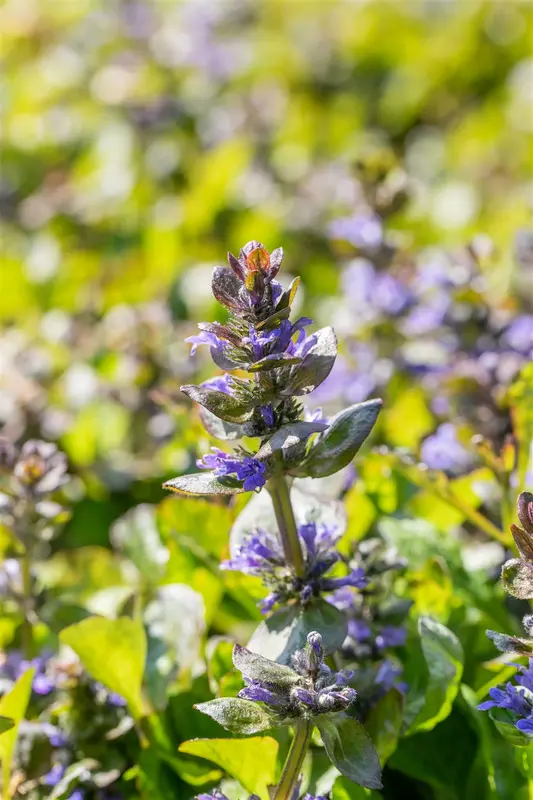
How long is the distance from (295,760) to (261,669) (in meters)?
0.11

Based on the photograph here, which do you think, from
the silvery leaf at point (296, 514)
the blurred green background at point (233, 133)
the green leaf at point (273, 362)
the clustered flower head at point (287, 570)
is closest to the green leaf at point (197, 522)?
the silvery leaf at point (296, 514)

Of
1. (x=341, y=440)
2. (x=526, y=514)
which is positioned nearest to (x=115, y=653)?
(x=341, y=440)

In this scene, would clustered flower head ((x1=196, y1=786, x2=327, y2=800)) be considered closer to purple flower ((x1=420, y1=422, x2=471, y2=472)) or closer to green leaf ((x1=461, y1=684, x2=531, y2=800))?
green leaf ((x1=461, y1=684, x2=531, y2=800))

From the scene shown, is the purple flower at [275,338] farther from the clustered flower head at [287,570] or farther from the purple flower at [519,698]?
the purple flower at [519,698]

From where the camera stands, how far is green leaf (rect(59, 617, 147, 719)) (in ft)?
3.84

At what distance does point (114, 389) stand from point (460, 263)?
0.85 m

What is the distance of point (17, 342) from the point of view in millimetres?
2320

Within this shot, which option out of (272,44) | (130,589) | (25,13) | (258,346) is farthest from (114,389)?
(25,13)

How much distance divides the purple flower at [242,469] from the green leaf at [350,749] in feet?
0.80

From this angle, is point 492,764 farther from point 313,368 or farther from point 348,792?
point 313,368

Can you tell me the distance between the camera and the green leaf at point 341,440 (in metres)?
0.96

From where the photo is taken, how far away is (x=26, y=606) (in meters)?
1.37

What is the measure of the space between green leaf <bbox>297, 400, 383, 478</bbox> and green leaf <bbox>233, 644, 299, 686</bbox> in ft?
0.68

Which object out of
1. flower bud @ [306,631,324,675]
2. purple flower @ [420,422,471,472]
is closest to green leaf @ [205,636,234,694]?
flower bud @ [306,631,324,675]
